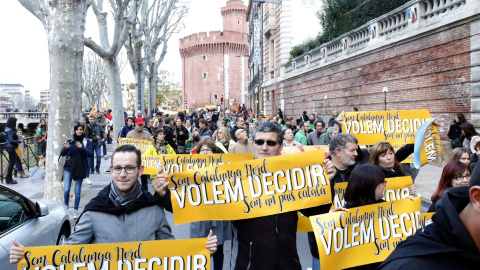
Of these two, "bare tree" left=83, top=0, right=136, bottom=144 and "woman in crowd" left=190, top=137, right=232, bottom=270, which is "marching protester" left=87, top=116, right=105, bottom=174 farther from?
"woman in crowd" left=190, top=137, right=232, bottom=270

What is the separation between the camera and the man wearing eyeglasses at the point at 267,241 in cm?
269

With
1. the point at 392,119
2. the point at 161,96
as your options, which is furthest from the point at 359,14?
the point at 161,96

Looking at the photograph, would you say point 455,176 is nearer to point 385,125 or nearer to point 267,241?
point 267,241

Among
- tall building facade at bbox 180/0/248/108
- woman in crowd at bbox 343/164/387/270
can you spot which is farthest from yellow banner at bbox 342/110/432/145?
tall building facade at bbox 180/0/248/108

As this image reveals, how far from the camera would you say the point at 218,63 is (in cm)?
8356

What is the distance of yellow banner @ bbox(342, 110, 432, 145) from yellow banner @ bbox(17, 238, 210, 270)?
406 centimetres

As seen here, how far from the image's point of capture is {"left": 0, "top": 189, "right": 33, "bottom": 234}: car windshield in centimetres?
398

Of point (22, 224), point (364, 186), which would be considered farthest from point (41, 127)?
point (364, 186)

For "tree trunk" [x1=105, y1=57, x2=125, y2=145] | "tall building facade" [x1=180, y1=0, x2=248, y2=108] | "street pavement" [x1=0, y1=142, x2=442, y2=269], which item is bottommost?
"street pavement" [x1=0, y1=142, x2=442, y2=269]

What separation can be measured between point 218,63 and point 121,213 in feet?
270

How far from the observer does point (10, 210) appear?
4125 millimetres

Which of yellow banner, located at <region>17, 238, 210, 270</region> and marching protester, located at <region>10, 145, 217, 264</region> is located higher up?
marching protester, located at <region>10, 145, 217, 264</region>

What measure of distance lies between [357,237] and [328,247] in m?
0.34

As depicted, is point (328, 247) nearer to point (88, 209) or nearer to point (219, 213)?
point (219, 213)
